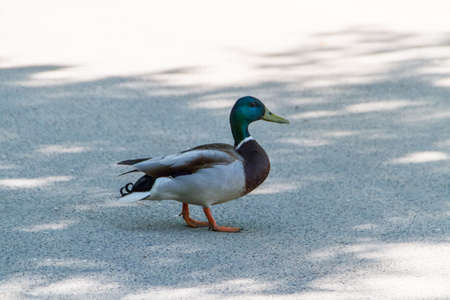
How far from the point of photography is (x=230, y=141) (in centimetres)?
578

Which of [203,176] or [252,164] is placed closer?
[203,176]

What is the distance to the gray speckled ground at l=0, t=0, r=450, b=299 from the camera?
3.78 metres

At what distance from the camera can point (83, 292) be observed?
3.55 metres

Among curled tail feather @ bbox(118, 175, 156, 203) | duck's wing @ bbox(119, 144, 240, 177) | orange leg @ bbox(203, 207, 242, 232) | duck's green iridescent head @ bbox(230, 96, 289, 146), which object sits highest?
duck's green iridescent head @ bbox(230, 96, 289, 146)


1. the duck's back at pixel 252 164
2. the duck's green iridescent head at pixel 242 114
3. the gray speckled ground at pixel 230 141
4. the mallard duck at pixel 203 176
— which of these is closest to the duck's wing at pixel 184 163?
the mallard duck at pixel 203 176

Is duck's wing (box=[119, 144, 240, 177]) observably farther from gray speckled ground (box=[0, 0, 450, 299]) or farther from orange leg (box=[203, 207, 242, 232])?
gray speckled ground (box=[0, 0, 450, 299])

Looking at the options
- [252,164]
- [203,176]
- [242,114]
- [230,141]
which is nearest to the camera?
[203,176]

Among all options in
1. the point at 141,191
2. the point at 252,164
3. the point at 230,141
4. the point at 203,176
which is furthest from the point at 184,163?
the point at 230,141

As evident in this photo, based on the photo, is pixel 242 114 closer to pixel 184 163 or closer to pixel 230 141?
pixel 184 163

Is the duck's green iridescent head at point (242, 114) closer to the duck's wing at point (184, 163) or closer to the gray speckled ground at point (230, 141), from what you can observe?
the duck's wing at point (184, 163)

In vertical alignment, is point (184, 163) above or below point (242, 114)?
below

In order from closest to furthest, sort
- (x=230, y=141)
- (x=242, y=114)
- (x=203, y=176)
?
1. (x=203, y=176)
2. (x=242, y=114)
3. (x=230, y=141)

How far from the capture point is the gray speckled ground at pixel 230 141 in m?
3.78

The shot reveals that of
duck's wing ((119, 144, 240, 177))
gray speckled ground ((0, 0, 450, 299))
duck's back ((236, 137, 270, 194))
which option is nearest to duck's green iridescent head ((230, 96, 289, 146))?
duck's back ((236, 137, 270, 194))
